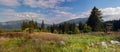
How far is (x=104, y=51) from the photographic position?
9.24 meters

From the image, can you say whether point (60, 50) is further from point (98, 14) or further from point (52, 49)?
point (98, 14)

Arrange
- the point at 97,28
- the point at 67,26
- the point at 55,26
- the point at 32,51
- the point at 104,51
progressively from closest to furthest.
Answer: the point at 32,51 < the point at 104,51 < the point at 97,28 < the point at 67,26 < the point at 55,26

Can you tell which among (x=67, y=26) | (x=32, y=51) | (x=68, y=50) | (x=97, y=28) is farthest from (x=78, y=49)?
(x=67, y=26)

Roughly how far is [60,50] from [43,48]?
0.60 m

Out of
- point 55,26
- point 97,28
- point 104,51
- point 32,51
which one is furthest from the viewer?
point 55,26

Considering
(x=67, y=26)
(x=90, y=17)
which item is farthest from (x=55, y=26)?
(x=90, y=17)

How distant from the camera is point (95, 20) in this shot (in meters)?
61.6

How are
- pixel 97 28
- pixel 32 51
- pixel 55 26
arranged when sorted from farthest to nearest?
pixel 55 26 → pixel 97 28 → pixel 32 51

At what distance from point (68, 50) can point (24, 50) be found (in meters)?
1.53

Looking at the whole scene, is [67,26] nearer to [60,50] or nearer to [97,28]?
[97,28]

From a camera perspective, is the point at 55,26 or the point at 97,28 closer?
the point at 97,28

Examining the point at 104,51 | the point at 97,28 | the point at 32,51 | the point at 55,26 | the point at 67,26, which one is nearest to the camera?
the point at 32,51

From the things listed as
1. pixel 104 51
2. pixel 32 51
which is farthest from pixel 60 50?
pixel 104 51

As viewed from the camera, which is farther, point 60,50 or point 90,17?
point 90,17
